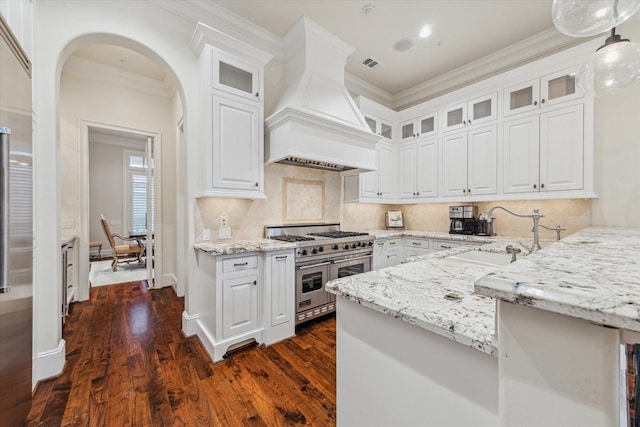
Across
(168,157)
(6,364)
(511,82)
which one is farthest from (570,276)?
(168,157)

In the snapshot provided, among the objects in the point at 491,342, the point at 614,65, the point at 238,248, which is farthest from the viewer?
the point at 238,248

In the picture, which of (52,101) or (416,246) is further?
(416,246)

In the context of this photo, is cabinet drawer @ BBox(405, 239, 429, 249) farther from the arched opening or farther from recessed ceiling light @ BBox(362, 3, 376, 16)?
the arched opening

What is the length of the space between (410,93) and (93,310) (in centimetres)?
545

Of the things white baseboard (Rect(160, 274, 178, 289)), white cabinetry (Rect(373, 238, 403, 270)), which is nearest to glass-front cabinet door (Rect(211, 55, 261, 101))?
white cabinetry (Rect(373, 238, 403, 270))

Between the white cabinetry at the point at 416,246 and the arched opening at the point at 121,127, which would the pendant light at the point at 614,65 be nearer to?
the white cabinetry at the point at 416,246

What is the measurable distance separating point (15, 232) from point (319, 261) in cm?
214

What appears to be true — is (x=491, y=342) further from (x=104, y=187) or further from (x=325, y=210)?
(x=104, y=187)

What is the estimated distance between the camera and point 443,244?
3330 mm

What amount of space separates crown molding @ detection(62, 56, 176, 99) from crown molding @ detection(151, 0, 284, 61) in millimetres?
1461

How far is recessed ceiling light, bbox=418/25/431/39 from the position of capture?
2.87 m

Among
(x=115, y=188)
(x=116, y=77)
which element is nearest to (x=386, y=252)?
(x=116, y=77)

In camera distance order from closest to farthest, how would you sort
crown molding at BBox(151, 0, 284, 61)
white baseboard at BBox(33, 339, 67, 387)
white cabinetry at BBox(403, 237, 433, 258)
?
white baseboard at BBox(33, 339, 67, 387) < crown molding at BBox(151, 0, 284, 61) < white cabinetry at BBox(403, 237, 433, 258)

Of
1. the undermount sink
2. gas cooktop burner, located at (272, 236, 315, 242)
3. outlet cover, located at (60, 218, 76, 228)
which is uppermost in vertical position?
outlet cover, located at (60, 218, 76, 228)
